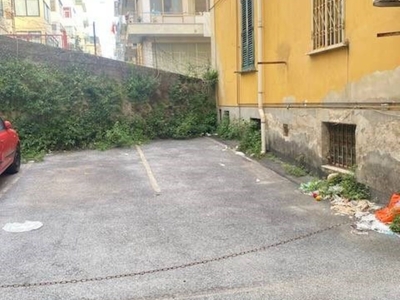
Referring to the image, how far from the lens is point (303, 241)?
4883 mm

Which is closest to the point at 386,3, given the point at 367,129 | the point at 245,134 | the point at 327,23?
the point at 367,129

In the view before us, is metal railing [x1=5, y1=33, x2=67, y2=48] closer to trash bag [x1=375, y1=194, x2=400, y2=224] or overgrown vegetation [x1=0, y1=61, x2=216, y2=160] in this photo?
overgrown vegetation [x1=0, y1=61, x2=216, y2=160]

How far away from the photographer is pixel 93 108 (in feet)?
48.3

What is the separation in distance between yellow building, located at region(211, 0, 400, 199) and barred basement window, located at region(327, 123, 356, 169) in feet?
0.06

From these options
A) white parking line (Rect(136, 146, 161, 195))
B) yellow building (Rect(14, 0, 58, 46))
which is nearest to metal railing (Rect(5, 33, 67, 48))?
white parking line (Rect(136, 146, 161, 195))

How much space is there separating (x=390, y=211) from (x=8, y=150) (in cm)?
710

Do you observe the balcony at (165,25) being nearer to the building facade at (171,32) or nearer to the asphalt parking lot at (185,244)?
the building facade at (171,32)

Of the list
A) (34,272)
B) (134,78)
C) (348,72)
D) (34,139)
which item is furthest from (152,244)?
(134,78)

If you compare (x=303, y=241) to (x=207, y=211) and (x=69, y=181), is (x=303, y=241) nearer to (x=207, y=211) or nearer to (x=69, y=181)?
(x=207, y=211)

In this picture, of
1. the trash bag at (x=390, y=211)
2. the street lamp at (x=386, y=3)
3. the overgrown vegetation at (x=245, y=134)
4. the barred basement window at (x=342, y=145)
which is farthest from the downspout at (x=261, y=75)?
the street lamp at (x=386, y=3)

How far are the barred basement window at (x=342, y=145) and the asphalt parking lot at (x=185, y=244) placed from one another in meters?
0.90

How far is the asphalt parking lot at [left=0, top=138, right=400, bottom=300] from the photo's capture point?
12.4ft

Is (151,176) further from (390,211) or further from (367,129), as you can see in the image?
(390,211)

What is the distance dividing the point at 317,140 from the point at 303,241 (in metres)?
3.56
